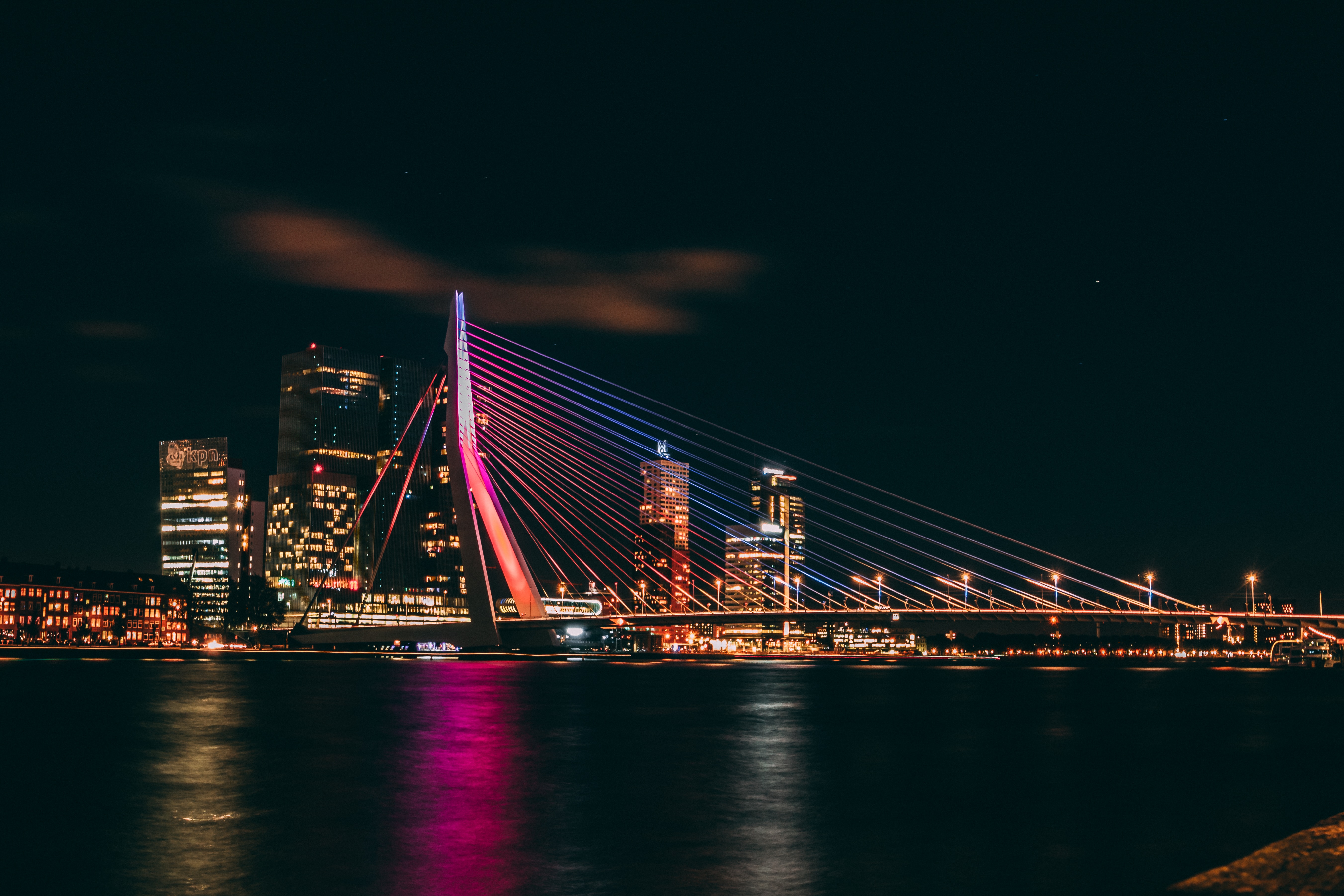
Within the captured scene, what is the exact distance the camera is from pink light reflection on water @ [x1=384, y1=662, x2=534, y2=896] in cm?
1395

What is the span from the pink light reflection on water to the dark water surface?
73 millimetres

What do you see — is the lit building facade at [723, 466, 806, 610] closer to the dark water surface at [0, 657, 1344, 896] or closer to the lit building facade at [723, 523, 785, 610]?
the lit building facade at [723, 523, 785, 610]

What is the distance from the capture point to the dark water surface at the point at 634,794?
14492 mm

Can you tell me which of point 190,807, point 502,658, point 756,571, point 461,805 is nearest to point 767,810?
point 461,805

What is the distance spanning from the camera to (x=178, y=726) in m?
36.2

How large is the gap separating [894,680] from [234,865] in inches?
2751

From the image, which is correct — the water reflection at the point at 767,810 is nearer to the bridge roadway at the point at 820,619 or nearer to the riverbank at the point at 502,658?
the bridge roadway at the point at 820,619

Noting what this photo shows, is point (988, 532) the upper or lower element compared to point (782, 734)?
upper

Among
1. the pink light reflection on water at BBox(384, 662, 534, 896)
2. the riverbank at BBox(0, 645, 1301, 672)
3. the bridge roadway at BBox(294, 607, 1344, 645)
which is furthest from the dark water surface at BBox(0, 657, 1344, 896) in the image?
the riverbank at BBox(0, 645, 1301, 672)

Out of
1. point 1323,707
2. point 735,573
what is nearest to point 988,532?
point 1323,707

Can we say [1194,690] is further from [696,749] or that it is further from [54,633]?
[54,633]

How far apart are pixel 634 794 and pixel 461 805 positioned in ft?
11.3

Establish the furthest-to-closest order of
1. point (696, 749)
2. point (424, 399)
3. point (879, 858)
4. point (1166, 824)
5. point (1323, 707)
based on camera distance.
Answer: point (424, 399), point (1323, 707), point (696, 749), point (1166, 824), point (879, 858)

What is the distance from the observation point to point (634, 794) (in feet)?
71.8
